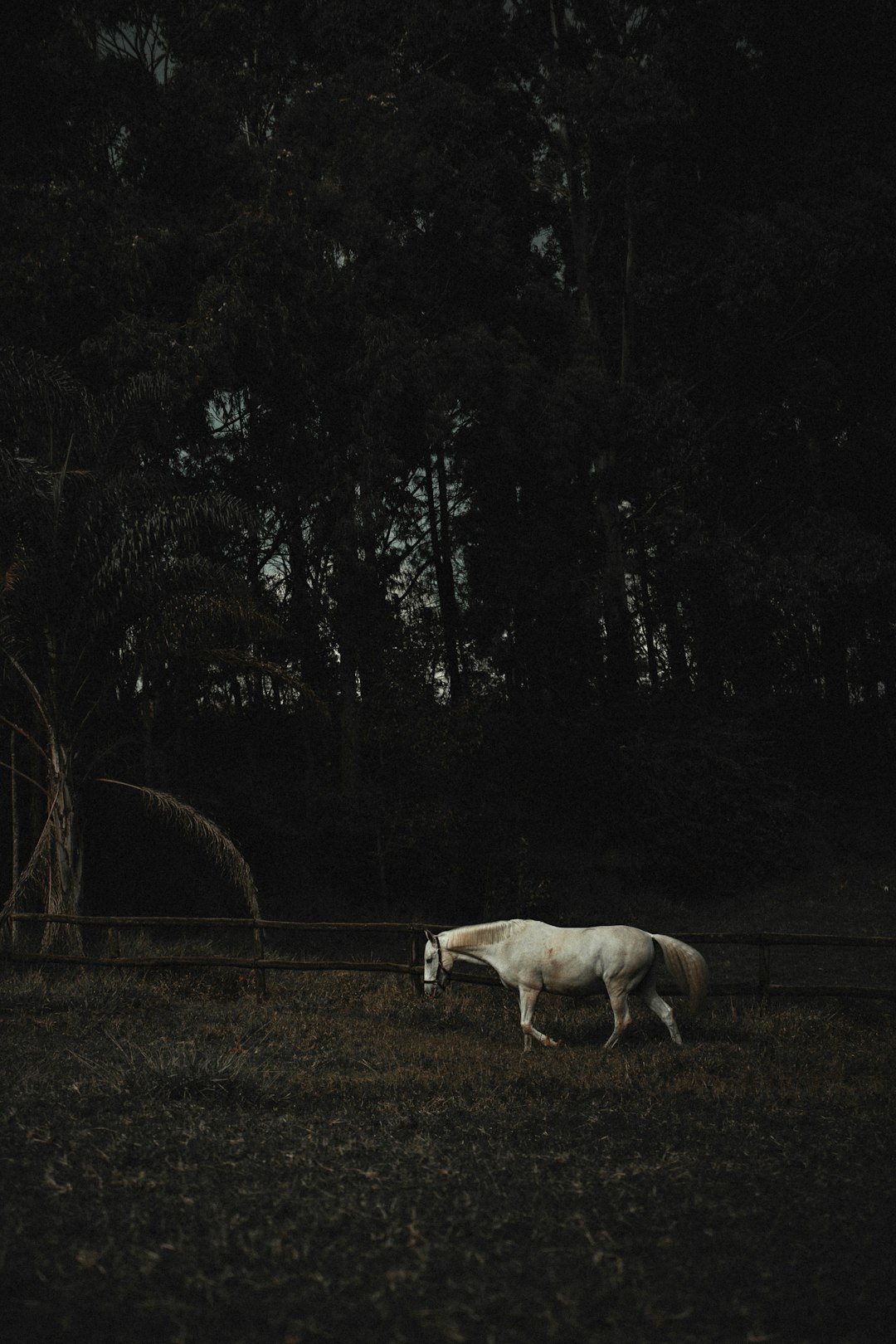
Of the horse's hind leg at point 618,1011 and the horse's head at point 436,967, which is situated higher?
the horse's head at point 436,967

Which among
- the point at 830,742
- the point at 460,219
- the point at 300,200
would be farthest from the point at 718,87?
the point at 830,742

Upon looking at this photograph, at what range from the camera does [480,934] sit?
421 inches

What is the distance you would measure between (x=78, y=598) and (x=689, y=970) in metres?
9.17

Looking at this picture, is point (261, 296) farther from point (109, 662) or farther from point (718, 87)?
point (718, 87)

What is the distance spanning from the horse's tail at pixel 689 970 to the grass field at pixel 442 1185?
40cm

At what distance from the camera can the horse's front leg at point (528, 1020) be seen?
32.1 ft

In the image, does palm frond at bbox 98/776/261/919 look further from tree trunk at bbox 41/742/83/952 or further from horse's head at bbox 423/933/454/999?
horse's head at bbox 423/933/454/999

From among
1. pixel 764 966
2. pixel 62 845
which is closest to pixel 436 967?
pixel 764 966

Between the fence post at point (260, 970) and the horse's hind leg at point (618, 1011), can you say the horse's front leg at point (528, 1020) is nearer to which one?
the horse's hind leg at point (618, 1011)

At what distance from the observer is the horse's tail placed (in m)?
10.0

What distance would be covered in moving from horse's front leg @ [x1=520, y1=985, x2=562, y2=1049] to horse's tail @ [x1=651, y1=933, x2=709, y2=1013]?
1149mm

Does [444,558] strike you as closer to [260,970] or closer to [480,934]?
[260,970]

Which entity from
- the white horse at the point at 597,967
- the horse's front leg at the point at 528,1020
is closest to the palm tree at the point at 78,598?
the white horse at the point at 597,967

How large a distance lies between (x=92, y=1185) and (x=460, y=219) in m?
22.0
